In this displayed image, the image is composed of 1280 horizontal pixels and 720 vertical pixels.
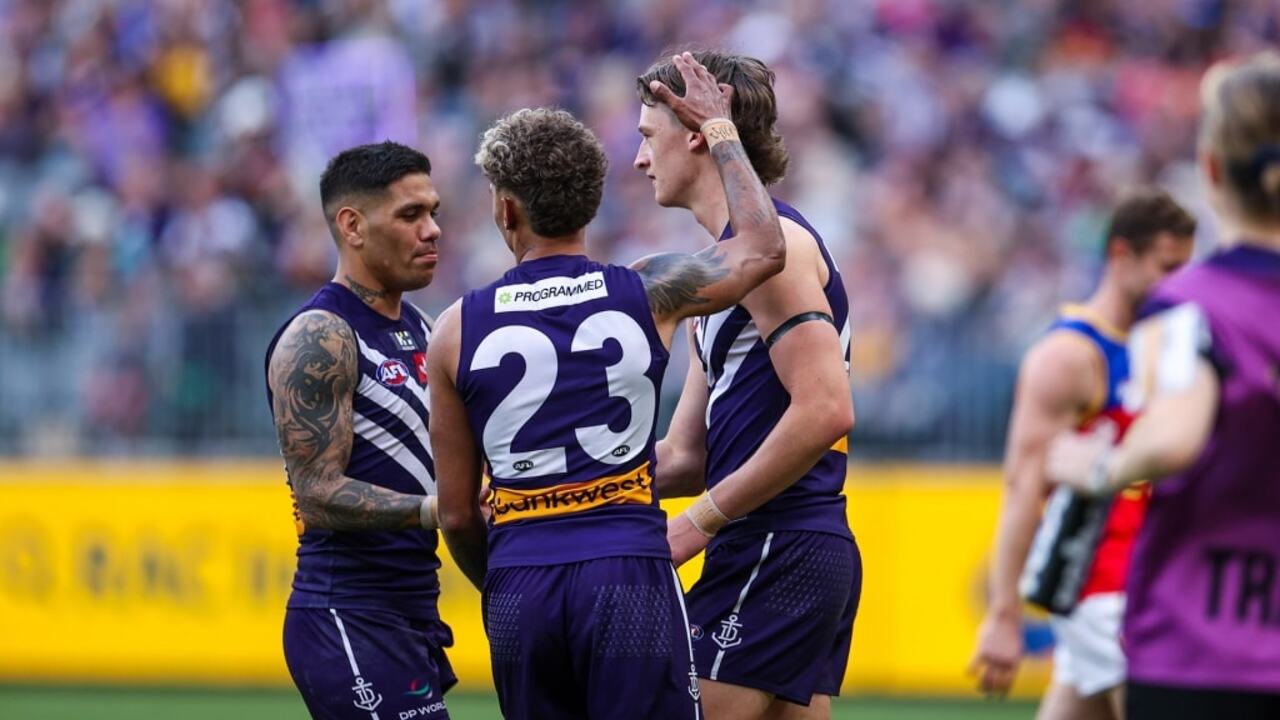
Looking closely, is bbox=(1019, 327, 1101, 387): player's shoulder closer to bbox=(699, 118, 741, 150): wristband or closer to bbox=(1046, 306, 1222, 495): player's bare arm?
bbox=(699, 118, 741, 150): wristband

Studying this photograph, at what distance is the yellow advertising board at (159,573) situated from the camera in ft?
42.5

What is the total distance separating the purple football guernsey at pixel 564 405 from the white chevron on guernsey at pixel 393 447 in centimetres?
82

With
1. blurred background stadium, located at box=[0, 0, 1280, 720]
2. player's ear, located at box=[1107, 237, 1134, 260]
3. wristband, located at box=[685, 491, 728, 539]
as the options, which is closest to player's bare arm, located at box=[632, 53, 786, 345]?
wristband, located at box=[685, 491, 728, 539]

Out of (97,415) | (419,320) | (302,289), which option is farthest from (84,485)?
(419,320)

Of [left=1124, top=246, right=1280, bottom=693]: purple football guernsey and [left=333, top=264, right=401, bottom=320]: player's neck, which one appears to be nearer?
[left=1124, top=246, right=1280, bottom=693]: purple football guernsey

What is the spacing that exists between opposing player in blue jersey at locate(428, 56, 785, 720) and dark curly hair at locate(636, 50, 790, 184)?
542 mm

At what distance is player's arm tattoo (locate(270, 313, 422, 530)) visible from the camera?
18.7ft

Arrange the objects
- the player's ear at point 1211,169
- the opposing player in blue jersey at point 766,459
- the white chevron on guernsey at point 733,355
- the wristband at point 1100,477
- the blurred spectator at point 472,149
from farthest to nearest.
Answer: the blurred spectator at point 472,149 → the white chevron on guernsey at point 733,355 → the opposing player in blue jersey at point 766,459 → the player's ear at point 1211,169 → the wristband at point 1100,477

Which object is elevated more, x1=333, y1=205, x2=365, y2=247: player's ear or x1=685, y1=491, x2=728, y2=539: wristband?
x1=333, y1=205, x2=365, y2=247: player's ear

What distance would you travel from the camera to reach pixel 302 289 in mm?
14297

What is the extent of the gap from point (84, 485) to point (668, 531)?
8798 mm

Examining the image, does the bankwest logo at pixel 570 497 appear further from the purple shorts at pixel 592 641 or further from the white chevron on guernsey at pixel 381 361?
the white chevron on guernsey at pixel 381 361

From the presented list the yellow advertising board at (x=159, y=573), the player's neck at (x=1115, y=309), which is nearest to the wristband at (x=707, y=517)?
the player's neck at (x=1115, y=309)

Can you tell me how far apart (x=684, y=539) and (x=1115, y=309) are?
2.38m
